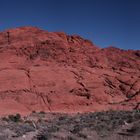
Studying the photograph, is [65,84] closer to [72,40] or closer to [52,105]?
[52,105]

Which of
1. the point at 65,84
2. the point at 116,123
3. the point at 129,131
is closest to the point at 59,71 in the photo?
the point at 65,84

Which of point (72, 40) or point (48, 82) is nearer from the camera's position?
point (48, 82)

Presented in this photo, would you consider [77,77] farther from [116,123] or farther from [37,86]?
[116,123]

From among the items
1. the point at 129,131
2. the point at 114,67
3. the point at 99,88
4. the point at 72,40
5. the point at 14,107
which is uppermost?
the point at 72,40

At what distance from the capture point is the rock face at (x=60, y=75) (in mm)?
34781

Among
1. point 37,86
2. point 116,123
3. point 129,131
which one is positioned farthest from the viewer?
point 37,86

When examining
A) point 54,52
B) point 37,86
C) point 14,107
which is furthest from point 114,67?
point 14,107

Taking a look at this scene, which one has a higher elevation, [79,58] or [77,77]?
[79,58]

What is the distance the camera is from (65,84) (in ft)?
121

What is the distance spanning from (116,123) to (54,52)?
24.4 meters

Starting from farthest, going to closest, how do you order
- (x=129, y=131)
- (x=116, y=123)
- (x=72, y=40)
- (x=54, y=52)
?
(x=72, y=40), (x=54, y=52), (x=116, y=123), (x=129, y=131)

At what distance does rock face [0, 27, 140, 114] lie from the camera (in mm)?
34781

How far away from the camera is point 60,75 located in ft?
124

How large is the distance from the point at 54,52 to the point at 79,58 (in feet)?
10.4
